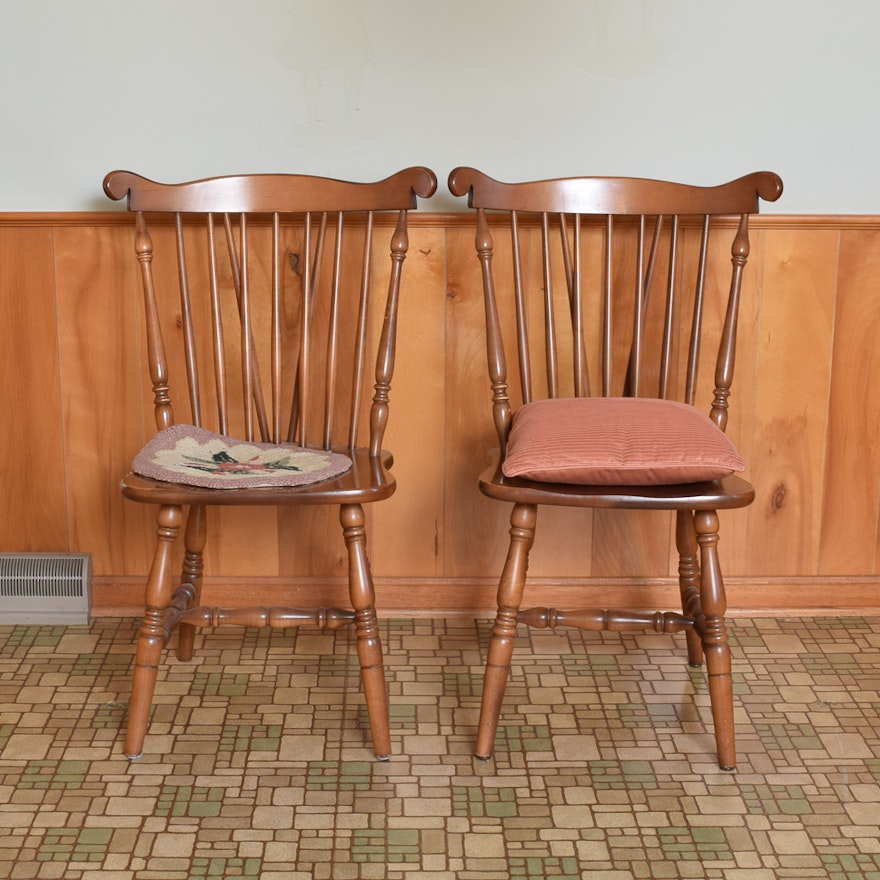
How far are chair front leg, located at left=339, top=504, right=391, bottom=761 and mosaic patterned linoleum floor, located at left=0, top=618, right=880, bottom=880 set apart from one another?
63 mm

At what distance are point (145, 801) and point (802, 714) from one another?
1138 millimetres

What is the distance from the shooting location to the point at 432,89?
82.1 inches

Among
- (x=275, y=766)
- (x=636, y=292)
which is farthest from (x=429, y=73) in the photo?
(x=275, y=766)

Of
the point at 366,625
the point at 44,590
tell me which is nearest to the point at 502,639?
the point at 366,625

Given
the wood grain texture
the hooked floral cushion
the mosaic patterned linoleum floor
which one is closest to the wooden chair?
the mosaic patterned linoleum floor

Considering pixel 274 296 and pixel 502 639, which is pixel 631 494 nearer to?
pixel 502 639

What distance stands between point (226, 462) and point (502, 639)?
55 cm

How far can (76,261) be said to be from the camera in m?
2.15

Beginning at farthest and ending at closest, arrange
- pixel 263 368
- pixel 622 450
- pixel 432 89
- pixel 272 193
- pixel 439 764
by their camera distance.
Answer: pixel 263 368, pixel 432 89, pixel 272 193, pixel 439 764, pixel 622 450

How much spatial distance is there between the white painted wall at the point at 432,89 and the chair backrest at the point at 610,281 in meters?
0.14

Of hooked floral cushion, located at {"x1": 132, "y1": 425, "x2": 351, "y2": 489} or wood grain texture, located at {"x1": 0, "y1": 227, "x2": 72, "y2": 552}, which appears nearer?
hooked floral cushion, located at {"x1": 132, "y1": 425, "x2": 351, "y2": 489}

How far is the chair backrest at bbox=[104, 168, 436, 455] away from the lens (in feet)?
6.25

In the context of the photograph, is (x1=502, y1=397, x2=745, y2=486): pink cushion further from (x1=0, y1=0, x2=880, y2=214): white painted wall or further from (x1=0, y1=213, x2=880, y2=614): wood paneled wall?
(x1=0, y1=0, x2=880, y2=214): white painted wall

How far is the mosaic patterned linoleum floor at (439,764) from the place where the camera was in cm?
149
